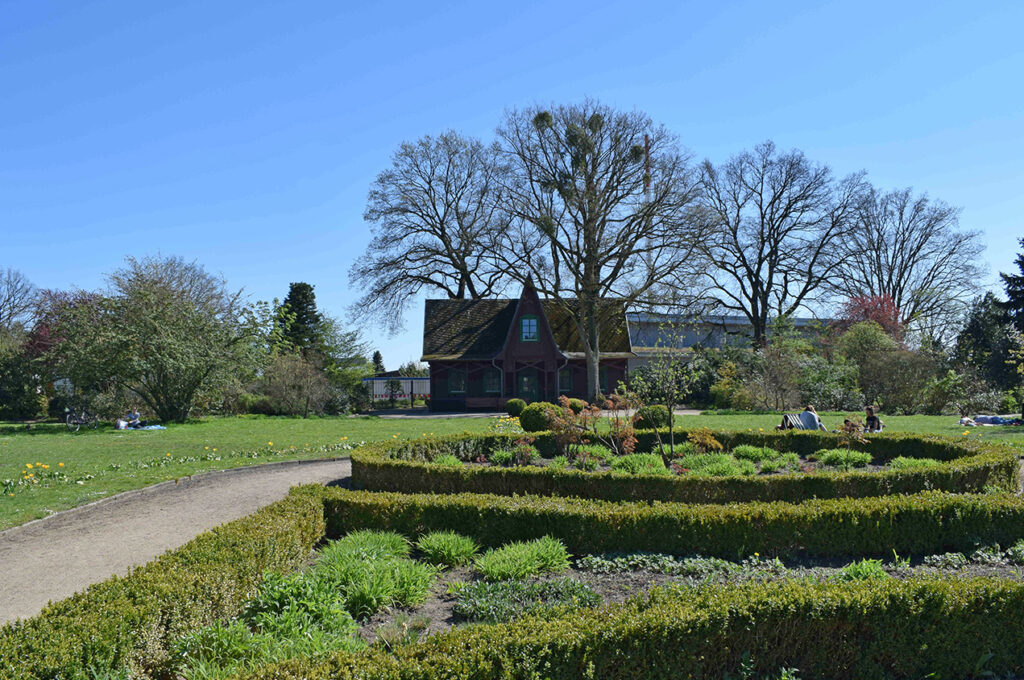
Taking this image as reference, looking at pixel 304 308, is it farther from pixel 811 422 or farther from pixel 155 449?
pixel 811 422

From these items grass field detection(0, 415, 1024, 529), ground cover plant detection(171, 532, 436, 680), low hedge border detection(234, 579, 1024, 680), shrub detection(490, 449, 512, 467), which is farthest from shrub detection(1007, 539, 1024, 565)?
grass field detection(0, 415, 1024, 529)

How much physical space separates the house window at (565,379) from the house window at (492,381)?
3.72 m

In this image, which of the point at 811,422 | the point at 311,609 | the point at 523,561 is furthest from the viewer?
the point at 811,422

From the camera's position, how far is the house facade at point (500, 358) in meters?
35.9

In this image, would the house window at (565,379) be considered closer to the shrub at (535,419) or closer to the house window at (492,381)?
the house window at (492,381)

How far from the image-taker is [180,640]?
4.66 metres

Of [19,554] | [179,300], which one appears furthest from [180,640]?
[179,300]

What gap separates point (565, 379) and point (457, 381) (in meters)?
6.19

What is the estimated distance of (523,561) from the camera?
629cm

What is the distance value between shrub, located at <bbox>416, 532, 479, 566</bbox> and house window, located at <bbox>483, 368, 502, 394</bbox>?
96.2ft

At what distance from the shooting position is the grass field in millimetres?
10945

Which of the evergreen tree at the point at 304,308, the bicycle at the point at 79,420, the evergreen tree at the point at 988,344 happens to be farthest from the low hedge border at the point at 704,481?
the evergreen tree at the point at 304,308

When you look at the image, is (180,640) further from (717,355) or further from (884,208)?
(884,208)

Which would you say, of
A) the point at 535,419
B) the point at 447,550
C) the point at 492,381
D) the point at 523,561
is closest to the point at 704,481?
the point at 523,561
